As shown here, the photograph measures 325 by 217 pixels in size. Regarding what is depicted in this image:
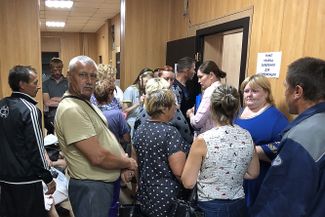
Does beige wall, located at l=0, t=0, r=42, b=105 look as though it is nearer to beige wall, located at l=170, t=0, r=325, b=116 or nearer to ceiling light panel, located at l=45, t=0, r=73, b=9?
ceiling light panel, located at l=45, t=0, r=73, b=9

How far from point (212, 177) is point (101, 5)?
18.2 ft

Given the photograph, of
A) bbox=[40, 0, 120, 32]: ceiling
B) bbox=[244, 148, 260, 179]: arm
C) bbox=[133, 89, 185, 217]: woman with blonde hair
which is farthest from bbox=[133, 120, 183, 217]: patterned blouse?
bbox=[40, 0, 120, 32]: ceiling

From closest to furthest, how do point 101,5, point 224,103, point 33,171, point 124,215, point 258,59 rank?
point 224,103 < point 124,215 < point 33,171 < point 258,59 < point 101,5

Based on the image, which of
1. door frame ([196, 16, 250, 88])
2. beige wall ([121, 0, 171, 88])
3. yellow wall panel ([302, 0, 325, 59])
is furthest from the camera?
beige wall ([121, 0, 171, 88])

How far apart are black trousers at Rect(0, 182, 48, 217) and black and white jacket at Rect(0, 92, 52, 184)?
48mm

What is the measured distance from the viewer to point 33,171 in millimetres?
1881

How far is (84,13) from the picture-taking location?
691 centimetres

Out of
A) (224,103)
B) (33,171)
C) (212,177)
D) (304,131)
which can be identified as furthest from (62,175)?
(304,131)

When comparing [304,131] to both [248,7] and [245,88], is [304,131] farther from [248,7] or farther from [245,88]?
[248,7]

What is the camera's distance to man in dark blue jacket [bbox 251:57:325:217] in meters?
0.97

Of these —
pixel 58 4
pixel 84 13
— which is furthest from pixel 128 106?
pixel 84 13

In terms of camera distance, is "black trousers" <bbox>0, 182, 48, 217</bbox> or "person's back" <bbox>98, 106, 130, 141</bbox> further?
"person's back" <bbox>98, 106, 130, 141</bbox>

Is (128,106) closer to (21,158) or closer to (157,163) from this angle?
(21,158)

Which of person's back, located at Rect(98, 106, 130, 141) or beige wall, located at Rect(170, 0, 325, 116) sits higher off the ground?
beige wall, located at Rect(170, 0, 325, 116)
